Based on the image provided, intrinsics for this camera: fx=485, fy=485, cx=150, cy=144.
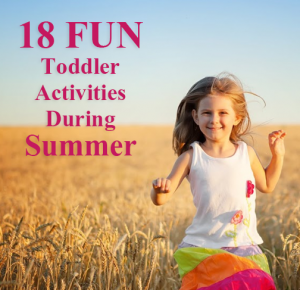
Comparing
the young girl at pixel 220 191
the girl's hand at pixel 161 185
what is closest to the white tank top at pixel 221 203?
the young girl at pixel 220 191

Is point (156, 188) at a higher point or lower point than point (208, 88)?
lower

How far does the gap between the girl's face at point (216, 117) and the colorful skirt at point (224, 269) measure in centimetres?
57

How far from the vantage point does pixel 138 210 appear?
4.52 meters

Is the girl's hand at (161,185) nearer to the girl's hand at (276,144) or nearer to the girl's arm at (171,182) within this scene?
the girl's arm at (171,182)

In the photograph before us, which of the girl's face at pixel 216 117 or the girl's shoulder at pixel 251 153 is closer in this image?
the girl's face at pixel 216 117

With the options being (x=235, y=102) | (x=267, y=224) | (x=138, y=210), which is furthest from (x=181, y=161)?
(x=267, y=224)

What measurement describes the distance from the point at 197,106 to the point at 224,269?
852 millimetres

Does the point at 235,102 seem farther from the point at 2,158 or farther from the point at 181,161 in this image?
the point at 2,158

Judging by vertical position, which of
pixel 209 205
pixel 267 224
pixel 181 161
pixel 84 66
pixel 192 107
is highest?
pixel 84 66

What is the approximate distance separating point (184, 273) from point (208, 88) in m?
0.94

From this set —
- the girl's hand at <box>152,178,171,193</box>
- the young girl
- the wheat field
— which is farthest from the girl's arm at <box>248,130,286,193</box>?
the girl's hand at <box>152,178,171,193</box>

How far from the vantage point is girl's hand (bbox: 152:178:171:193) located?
7.16 feet

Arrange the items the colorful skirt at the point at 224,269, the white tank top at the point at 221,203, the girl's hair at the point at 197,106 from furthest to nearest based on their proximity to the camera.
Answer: the girl's hair at the point at 197,106 → the white tank top at the point at 221,203 → the colorful skirt at the point at 224,269

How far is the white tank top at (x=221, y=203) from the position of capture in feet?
A: 7.68
